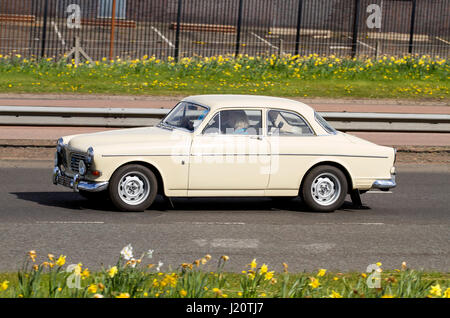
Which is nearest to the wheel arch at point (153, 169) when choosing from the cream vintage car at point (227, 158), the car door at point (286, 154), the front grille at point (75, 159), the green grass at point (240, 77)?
the cream vintage car at point (227, 158)

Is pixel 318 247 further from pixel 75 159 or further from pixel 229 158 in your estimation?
pixel 75 159

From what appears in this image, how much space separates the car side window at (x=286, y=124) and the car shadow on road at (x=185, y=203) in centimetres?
106

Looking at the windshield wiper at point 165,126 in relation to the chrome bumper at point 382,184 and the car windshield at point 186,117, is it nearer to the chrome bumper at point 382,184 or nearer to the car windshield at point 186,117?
the car windshield at point 186,117

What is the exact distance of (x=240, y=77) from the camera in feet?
86.5

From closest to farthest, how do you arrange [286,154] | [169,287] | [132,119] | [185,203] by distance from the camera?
[169,287] < [286,154] < [185,203] < [132,119]

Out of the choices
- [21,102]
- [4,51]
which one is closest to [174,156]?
[21,102]

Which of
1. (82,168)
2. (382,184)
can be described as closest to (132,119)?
(82,168)

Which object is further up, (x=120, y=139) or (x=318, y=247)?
(x=120, y=139)

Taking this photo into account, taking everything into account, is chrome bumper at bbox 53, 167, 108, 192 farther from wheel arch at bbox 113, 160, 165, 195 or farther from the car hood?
the car hood

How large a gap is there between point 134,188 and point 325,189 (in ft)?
8.31

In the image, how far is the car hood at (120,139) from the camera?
11.3m

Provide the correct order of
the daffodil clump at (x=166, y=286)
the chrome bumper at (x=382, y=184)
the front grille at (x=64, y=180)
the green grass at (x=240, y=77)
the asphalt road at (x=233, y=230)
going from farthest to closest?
the green grass at (x=240, y=77), the chrome bumper at (x=382, y=184), the front grille at (x=64, y=180), the asphalt road at (x=233, y=230), the daffodil clump at (x=166, y=286)
